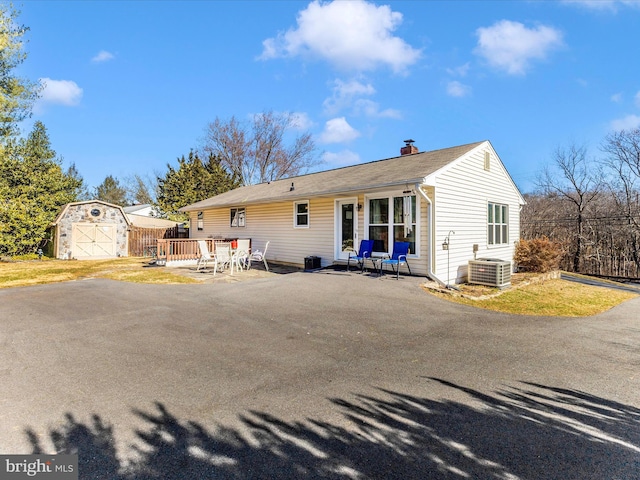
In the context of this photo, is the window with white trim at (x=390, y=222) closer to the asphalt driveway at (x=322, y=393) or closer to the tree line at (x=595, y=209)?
the asphalt driveway at (x=322, y=393)

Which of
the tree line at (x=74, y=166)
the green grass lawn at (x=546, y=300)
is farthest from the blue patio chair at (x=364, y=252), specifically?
the tree line at (x=74, y=166)

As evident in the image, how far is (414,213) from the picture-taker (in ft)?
31.8

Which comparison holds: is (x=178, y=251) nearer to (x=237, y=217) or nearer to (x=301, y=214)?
(x=237, y=217)

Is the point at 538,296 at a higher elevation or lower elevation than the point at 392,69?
lower

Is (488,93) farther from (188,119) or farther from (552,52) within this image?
(188,119)

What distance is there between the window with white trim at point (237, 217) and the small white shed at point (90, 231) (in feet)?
27.8

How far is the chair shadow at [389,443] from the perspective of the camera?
2.03 meters

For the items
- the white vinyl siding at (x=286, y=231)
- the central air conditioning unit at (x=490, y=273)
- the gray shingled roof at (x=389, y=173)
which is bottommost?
the central air conditioning unit at (x=490, y=273)

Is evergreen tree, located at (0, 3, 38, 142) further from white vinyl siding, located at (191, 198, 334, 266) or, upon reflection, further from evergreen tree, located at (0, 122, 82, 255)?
white vinyl siding, located at (191, 198, 334, 266)

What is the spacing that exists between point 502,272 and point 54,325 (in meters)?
10.6

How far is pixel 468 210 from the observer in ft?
35.4

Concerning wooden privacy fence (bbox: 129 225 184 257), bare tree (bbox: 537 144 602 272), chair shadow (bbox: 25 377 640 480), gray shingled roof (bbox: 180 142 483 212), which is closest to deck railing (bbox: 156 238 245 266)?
gray shingled roof (bbox: 180 142 483 212)

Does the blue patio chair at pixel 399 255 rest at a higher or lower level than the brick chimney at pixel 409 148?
lower

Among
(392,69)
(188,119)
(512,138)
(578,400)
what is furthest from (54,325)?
(188,119)
